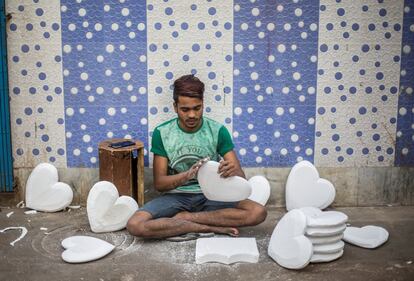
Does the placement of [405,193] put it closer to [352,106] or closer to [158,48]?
[352,106]

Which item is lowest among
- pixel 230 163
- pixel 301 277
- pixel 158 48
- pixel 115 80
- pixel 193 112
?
pixel 301 277

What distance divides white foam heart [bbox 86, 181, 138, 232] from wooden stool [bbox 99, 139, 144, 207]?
0.21 m

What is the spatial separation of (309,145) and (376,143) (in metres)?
0.67

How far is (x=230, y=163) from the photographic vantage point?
353cm

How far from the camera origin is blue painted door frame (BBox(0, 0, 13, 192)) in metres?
4.24

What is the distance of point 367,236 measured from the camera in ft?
11.9

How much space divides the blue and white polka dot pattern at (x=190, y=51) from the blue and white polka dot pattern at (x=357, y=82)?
0.90 metres

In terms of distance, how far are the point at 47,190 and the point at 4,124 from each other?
76 centimetres

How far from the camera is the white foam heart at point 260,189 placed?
431 centimetres

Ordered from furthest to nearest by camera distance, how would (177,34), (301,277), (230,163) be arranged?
(177,34) < (230,163) < (301,277)

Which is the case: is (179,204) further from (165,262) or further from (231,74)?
(231,74)

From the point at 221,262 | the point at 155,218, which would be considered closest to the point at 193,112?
the point at 155,218

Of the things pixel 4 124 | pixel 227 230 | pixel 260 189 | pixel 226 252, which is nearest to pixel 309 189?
pixel 260 189

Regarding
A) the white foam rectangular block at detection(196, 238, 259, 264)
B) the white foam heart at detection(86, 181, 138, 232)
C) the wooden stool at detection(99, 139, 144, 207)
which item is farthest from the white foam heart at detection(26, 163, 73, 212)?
the white foam rectangular block at detection(196, 238, 259, 264)
